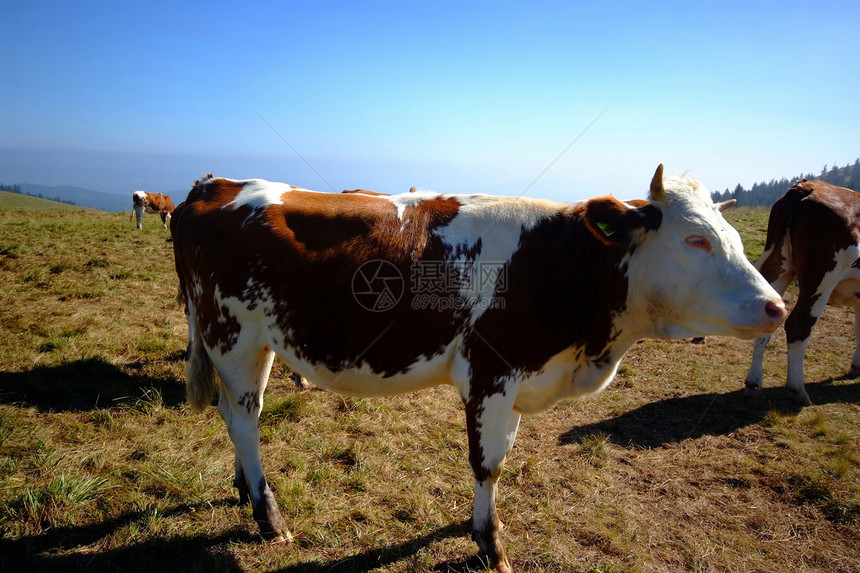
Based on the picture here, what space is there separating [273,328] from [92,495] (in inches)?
81.6

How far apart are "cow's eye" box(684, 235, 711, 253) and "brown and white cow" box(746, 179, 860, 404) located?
4.42 meters

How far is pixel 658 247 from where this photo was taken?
3.19 metres

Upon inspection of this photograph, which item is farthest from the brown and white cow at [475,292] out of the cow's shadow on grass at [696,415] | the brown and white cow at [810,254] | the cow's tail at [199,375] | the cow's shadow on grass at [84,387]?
the brown and white cow at [810,254]

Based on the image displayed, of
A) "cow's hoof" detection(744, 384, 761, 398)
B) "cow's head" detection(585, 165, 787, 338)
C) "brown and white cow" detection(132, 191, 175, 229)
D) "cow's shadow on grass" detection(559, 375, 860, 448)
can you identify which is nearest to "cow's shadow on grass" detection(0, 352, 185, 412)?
"cow's shadow on grass" detection(559, 375, 860, 448)

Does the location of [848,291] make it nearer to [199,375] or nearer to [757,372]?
[757,372]

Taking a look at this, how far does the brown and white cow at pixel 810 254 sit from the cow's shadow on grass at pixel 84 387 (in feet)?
25.6

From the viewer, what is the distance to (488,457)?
10.7 ft

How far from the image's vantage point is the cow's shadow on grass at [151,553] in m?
3.11

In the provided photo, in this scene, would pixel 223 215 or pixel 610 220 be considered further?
pixel 223 215

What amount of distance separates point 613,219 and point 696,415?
4.07 m

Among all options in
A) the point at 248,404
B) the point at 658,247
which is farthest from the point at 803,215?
the point at 248,404

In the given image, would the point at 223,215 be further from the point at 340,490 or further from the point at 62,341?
the point at 62,341

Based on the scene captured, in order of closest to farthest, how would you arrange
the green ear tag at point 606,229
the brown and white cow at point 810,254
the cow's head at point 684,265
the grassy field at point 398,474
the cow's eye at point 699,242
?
the cow's head at point 684,265 < the cow's eye at point 699,242 < the green ear tag at point 606,229 < the grassy field at point 398,474 < the brown and white cow at point 810,254

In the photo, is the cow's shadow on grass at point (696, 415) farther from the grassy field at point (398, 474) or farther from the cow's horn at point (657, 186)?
the cow's horn at point (657, 186)
